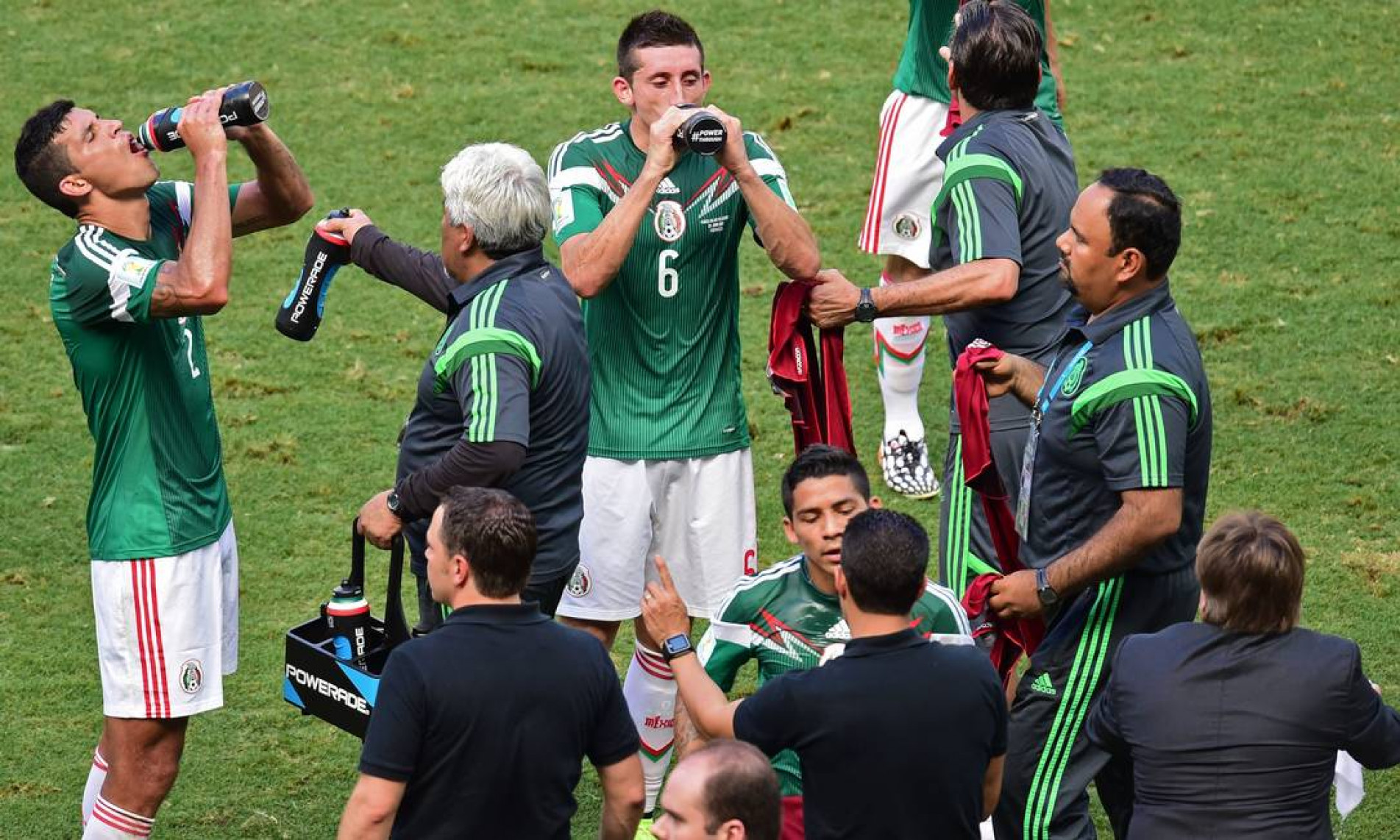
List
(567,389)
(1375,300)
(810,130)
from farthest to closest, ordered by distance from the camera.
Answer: (810,130)
(1375,300)
(567,389)

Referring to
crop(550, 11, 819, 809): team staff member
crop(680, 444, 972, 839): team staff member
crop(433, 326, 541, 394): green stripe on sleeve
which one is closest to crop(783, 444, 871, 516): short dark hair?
crop(680, 444, 972, 839): team staff member

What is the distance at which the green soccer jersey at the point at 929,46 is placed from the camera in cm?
865

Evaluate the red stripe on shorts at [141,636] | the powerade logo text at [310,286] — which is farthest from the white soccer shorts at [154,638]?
the powerade logo text at [310,286]

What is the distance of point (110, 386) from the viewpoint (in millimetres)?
5363

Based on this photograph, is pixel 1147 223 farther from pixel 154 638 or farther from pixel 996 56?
pixel 154 638

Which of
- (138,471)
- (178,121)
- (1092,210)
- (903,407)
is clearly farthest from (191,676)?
(903,407)

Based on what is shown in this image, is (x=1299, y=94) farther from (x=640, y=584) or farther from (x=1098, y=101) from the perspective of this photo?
(x=640, y=584)

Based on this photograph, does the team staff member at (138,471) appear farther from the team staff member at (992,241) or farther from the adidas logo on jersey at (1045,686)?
the adidas logo on jersey at (1045,686)

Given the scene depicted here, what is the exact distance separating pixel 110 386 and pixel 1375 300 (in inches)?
267

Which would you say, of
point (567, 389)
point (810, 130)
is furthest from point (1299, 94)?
point (567, 389)

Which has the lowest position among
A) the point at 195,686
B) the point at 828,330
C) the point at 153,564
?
the point at 195,686

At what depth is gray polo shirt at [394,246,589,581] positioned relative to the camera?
4.96 metres

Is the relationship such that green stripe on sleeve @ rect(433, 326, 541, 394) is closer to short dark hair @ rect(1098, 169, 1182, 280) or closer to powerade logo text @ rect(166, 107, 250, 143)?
powerade logo text @ rect(166, 107, 250, 143)

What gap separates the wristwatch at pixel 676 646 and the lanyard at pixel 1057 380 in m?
1.18
